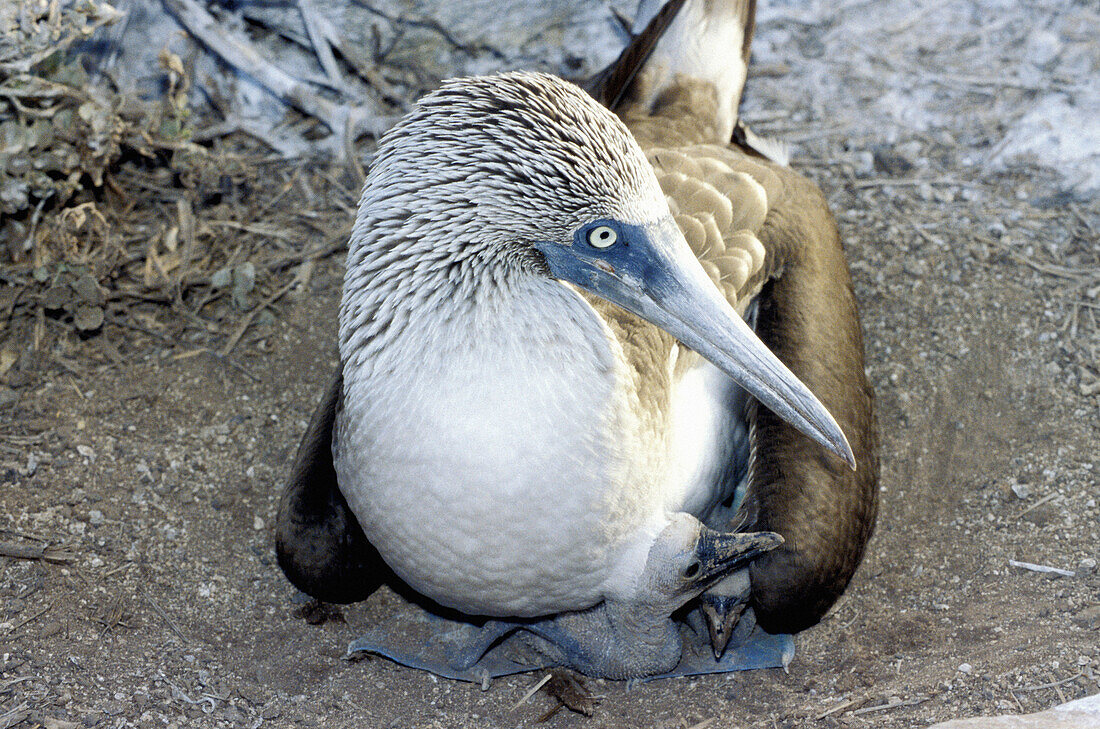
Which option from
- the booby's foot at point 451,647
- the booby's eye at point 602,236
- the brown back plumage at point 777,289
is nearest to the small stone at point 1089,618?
the brown back plumage at point 777,289

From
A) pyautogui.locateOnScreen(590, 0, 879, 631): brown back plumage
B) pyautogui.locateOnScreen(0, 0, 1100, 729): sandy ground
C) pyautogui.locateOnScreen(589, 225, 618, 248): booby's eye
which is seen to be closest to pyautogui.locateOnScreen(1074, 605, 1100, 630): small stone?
pyautogui.locateOnScreen(0, 0, 1100, 729): sandy ground

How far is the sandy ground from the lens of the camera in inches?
133

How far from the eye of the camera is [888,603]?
3863mm

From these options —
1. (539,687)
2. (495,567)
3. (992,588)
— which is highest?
(495,567)

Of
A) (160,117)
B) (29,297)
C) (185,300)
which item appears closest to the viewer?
(29,297)

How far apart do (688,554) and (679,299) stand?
858mm

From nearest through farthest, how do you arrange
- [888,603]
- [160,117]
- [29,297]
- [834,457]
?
1. [834,457]
2. [888,603]
3. [29,297]
4. [160,117]

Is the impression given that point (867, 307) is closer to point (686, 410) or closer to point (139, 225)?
point (686, 410)

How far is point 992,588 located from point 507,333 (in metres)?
1.99

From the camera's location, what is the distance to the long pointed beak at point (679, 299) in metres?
2.96

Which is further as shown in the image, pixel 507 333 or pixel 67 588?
pixel 67 588

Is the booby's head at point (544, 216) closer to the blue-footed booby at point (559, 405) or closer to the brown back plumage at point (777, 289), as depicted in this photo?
the blue-footed booby at point (559, 405)

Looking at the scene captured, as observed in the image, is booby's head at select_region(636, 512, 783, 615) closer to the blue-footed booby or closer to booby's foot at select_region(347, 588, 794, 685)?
the blue-footed booby

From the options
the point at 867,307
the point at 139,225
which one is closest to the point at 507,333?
the point at 867,307
